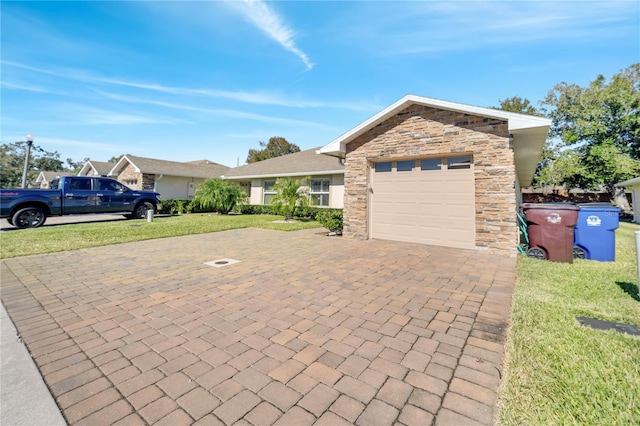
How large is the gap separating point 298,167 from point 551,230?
Result: 1300cm

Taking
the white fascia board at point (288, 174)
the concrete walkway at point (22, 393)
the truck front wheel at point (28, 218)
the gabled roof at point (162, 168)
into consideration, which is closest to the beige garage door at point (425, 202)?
the white fascia board at point (288, 174)

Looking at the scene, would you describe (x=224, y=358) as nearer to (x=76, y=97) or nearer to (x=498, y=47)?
(x=498, y=47)

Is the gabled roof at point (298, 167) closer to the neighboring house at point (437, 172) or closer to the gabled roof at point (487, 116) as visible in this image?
the gabled roof at point (487, 116)

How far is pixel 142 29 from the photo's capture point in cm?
841

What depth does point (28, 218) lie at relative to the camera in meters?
10.3

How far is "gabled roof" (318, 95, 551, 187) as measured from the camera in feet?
19.6

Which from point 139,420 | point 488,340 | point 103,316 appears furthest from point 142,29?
point 488,340

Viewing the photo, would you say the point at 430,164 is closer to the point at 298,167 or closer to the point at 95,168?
the point at 298,167

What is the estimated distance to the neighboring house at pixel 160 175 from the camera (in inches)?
760

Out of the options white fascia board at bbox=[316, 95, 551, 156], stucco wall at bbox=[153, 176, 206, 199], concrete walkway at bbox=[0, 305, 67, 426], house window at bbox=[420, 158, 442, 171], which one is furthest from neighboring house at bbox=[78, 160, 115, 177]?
house window at bbox=[420, 158, 442, 171]

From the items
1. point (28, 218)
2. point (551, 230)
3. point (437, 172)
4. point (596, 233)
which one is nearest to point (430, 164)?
point (437, 172)

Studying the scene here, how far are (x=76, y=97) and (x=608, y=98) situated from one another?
123 ft

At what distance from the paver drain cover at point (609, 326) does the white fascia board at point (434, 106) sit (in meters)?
4.58

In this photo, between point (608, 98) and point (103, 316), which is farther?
point (608, 98)
